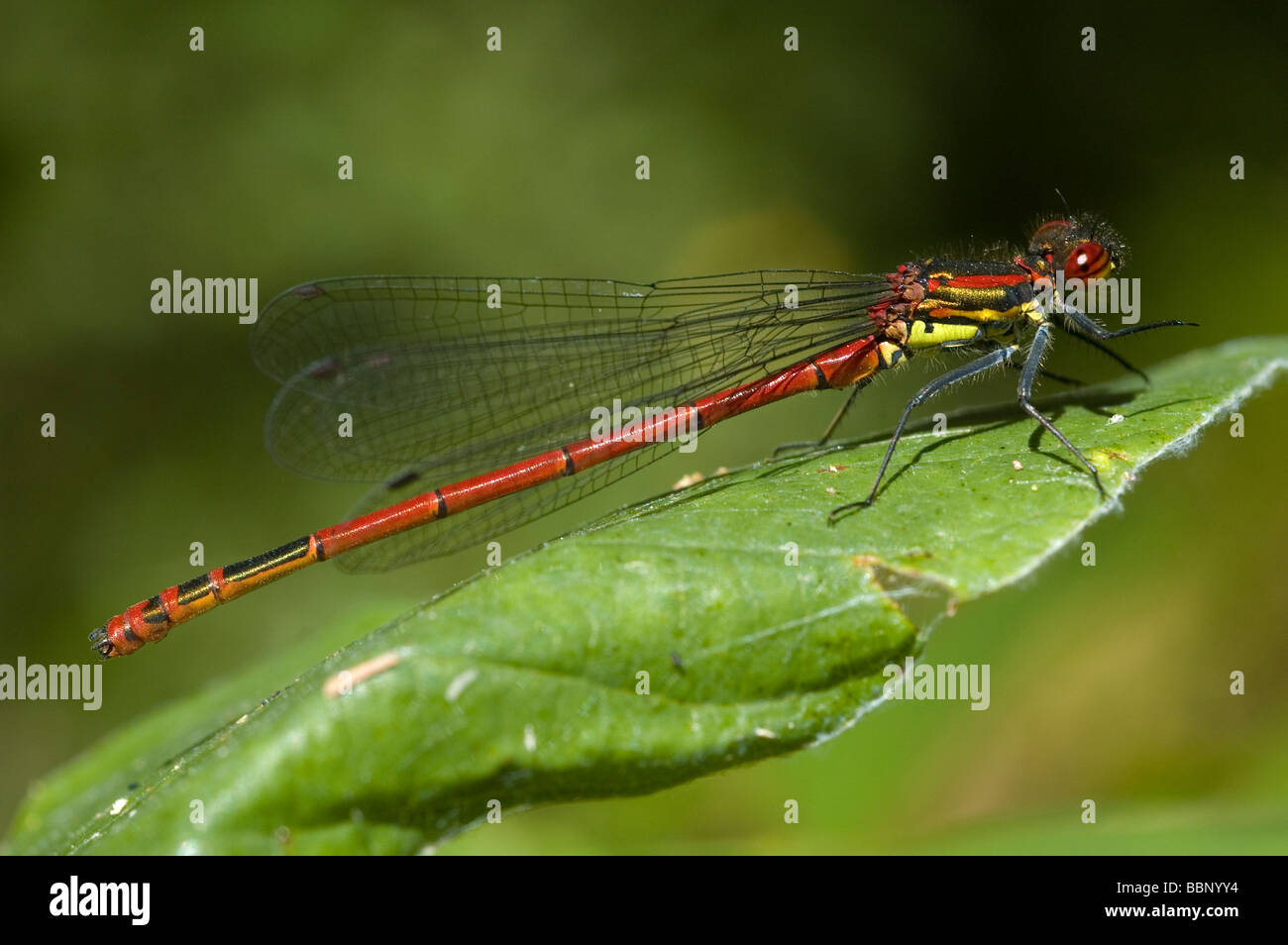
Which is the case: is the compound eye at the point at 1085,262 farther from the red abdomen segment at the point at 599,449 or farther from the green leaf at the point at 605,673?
the green leaf at the point at 605,673

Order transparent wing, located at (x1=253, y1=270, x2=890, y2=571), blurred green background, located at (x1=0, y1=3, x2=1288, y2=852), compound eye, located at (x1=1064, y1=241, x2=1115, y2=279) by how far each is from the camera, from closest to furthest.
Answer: compound eye, located at (x1=1064, y1=241, x2=1115, y2=279) → transparent wing, located at (x1=253, y1=270, x2=890, y2=571) → blurred green background, located at (x1=0, y1=3, x2=1288, y2=852)

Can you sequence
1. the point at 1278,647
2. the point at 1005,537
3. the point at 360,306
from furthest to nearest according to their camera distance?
1. the point at 360,306
2. the point at 1278,647
3. the point at 1005,537

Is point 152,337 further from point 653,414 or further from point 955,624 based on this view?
point 955,624

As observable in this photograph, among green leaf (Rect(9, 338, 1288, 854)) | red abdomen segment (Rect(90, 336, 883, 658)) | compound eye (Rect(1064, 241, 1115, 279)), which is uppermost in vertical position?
compound eye (Rect(1064, 241, 1115, 279))

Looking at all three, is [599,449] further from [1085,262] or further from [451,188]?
[451,188]

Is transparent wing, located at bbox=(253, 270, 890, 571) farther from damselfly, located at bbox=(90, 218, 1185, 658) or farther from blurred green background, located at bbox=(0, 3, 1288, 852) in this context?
blurred green background, located at bbox=(0, 3, 1288, 852)

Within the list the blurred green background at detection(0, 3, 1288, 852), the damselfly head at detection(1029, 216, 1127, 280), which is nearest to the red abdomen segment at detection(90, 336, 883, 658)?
the damselfly head at detection(1029, 216, 1127, 280)
